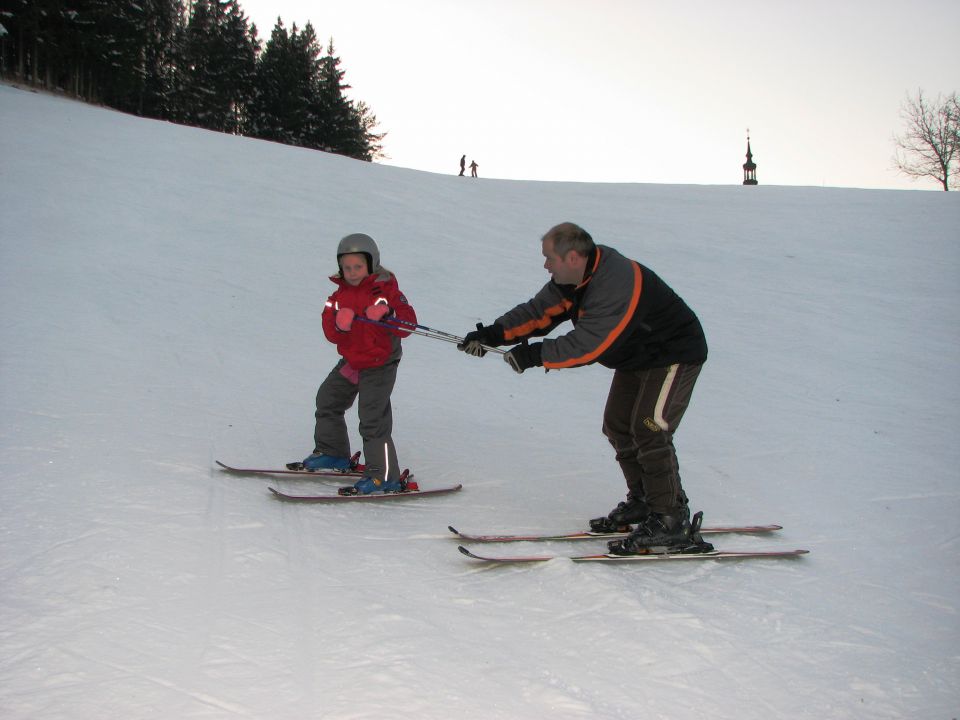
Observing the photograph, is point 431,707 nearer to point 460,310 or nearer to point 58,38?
point 460,310

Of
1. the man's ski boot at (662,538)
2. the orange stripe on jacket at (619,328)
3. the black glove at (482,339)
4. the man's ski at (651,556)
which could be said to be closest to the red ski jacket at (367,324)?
the black glove at (482,339)

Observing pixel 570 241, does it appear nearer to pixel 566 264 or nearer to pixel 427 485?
pixel 566 264

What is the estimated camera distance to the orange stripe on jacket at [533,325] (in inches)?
163

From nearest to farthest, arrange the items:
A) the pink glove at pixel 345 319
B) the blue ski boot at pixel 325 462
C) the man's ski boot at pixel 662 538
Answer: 1. the man's ski boot at pixel 662 538
2. the pink glove at pixel 345 319
3. the blue ski boot at pixel 325 462

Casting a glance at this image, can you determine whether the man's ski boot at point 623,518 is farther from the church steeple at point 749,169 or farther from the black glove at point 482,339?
the church steeple at point 749,169

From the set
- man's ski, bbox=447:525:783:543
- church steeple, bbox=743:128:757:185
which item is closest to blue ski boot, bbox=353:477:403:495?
man's ski, bbox=447:525:783:543

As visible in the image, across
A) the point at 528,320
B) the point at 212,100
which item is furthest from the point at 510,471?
the point at 212,100

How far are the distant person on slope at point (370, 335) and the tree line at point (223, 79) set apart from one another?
118 ft

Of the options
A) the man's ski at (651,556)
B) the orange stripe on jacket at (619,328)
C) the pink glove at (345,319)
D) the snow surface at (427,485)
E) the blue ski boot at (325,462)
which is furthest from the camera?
the blue ski boot at (325,462)

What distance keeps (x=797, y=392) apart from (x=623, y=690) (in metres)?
5.74

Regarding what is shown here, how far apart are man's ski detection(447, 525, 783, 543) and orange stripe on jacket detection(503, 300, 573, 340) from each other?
40.8 inches

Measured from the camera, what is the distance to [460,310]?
31.7 feet

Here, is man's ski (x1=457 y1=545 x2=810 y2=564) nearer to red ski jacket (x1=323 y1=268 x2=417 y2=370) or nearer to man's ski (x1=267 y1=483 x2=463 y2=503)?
man's ski (x1=267 y1=483 x2=463 y2=503)

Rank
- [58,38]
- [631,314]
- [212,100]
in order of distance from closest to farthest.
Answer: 1. [631,314]
2. [58,38]
3. [212,100]
